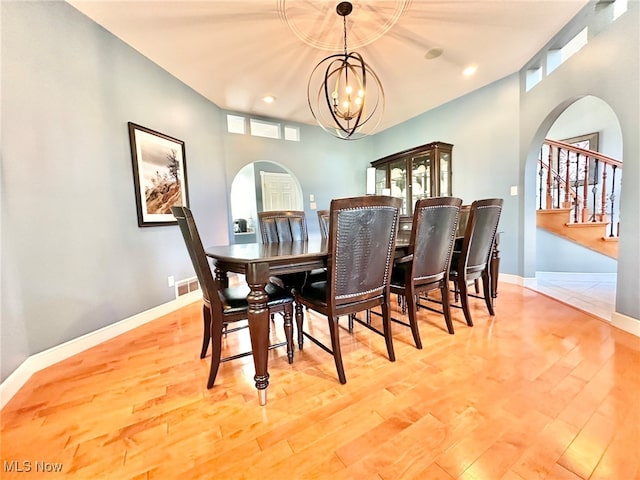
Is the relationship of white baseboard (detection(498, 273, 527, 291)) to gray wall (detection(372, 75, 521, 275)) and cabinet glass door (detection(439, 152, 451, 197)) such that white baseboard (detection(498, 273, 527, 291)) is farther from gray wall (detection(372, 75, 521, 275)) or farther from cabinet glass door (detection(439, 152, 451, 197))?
cabinet glass door (detection(439, 152, 451, 197))

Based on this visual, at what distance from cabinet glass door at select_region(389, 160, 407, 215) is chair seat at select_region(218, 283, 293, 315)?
3287 millimetres

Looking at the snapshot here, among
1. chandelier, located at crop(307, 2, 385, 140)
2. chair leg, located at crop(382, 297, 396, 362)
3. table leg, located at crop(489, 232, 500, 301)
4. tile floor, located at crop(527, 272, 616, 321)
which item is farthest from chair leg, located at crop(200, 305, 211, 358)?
tile floor, located at crop(527, 272, 616, 321)

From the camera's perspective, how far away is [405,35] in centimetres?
242

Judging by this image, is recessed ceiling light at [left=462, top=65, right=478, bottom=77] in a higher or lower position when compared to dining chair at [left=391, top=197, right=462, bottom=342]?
higher

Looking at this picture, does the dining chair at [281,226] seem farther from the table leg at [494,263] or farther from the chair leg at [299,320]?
the table leg at [494,263]

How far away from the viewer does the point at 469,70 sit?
313 cm

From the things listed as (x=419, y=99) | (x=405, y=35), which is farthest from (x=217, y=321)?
(x=419, y=99)

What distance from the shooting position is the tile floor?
2503 millimetres

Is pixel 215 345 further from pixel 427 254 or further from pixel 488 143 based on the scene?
pixel 488 143

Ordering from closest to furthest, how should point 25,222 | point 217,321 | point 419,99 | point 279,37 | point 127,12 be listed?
point 217,321, point 25,222, point 127,12, point 279,37, point 419,99

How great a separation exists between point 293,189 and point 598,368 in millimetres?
5563

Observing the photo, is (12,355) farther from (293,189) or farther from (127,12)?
(293,189)

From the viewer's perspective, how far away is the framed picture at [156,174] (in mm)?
2498

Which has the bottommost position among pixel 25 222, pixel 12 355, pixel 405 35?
pixel 12 355
